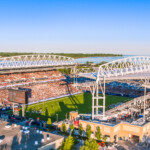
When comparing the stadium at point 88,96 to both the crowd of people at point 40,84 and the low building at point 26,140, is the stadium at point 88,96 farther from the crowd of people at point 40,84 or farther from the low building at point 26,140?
the low building at point 26,140

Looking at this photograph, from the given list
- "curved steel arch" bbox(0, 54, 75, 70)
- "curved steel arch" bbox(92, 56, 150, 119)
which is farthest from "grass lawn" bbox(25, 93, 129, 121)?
"curved steel arch" bbox(0, 54, 75, 70)

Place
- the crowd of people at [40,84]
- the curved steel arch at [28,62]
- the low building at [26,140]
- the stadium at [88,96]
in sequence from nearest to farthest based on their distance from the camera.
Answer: the low building at [26,140] → the stadium at [88,96] → the crowd of people at [40,84] → the curved steel arch at [28,62]

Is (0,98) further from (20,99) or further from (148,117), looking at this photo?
(148,117)

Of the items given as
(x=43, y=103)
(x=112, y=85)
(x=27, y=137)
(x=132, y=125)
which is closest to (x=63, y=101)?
(x=43, y=103)

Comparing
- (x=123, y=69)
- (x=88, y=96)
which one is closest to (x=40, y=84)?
(x=88, y=96)

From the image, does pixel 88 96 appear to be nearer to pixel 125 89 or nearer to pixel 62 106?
pixel 125 89

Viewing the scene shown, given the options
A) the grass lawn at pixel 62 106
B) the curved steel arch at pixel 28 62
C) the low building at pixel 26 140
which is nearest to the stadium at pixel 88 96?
the grass lawn at pixel 62 106

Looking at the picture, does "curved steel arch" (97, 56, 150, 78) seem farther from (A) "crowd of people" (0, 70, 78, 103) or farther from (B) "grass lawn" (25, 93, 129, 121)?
(A) "crowd of people" (0, 70, 78, 103)
